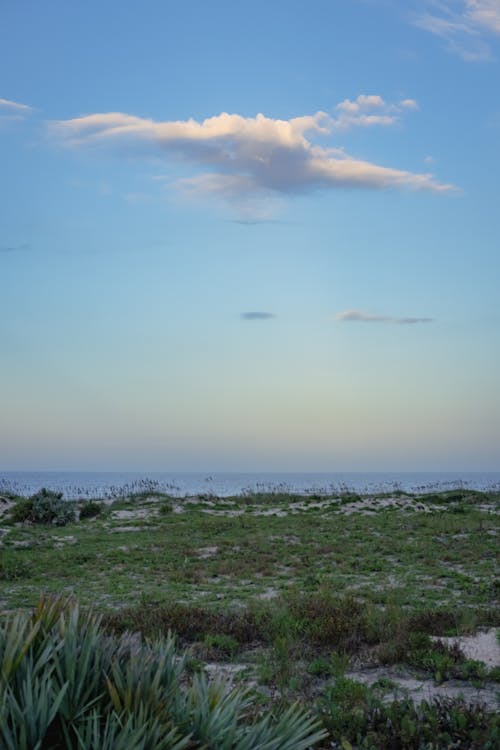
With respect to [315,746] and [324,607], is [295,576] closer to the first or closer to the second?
[324,607]

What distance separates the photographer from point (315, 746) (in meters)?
5.73

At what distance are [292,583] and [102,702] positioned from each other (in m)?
10.9

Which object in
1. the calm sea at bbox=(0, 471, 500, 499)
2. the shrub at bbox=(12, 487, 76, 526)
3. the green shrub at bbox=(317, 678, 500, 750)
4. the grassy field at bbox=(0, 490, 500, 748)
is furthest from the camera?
the calm sea at bbox=(0, 471, 500, 499)

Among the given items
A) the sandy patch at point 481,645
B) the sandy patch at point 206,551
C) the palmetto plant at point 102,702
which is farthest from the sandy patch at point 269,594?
the palmetto plant at point 102,702

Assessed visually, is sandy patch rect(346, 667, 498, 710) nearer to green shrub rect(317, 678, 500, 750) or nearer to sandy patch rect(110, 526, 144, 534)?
green shrub rect(317, 678, 500, 750)

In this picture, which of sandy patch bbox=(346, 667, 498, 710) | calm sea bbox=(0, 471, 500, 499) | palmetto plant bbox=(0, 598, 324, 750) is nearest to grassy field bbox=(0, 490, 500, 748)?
sandy patch bbox=(346, 667, 498, 710)

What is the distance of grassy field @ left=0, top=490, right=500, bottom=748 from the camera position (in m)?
7.81

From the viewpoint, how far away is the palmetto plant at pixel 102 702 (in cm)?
328

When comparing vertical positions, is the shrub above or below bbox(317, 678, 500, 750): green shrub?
below

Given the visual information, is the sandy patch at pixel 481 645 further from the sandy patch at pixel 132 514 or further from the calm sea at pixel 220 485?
the calm sea at pixel 220 485

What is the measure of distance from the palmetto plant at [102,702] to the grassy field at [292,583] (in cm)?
52

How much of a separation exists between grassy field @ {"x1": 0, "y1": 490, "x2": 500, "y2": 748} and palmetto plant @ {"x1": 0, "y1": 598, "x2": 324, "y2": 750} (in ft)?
1.69

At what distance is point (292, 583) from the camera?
14188 mm

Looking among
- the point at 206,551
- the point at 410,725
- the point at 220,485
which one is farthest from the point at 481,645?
the point at 220,485
